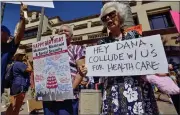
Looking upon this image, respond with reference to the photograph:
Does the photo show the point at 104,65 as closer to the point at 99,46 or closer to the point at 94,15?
the point at 99,46

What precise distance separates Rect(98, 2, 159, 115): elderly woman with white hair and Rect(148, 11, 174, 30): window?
1326cm

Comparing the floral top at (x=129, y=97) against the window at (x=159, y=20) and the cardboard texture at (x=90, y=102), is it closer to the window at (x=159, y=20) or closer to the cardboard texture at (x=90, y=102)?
the cardboard texture at (x=90, y=102)

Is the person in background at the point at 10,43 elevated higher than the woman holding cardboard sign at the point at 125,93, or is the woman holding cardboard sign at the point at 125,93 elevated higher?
the person in background at the point at 10,43

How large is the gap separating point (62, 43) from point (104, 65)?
456 millimetres

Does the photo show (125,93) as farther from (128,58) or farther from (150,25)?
(150,25)

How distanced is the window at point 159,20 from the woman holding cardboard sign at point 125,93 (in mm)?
13266

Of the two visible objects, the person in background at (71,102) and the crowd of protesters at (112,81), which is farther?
the person in background at (71,102)

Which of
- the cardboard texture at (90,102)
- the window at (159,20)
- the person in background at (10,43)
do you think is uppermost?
the window at (159,20)

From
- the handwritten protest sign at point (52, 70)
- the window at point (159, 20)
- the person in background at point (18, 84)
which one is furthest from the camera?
the window at point (159, 20)

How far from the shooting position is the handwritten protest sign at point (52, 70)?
1.38 metres

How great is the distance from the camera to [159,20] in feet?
45.5

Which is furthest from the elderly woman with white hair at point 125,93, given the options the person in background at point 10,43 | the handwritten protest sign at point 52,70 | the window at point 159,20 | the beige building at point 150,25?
the window at point 159,20

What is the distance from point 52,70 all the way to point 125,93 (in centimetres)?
67

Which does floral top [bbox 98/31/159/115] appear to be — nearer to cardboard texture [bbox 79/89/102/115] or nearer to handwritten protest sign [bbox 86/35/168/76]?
handwritten protest sign [bbox 86/35/168/76]
